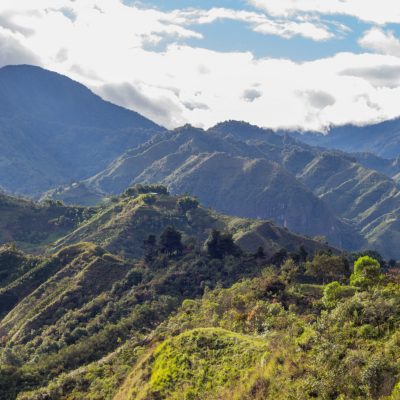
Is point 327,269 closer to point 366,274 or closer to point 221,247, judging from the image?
point 366,274

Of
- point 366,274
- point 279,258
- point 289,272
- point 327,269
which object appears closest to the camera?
point 366,274

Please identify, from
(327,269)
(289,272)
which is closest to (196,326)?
(289,272)

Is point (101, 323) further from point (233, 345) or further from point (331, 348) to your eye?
point (331, 348)

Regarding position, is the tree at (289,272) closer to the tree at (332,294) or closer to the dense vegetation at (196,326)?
the dense vegetation at (196,326)

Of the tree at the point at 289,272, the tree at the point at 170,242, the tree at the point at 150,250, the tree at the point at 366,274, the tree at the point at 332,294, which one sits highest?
the tree at the point at 366,274

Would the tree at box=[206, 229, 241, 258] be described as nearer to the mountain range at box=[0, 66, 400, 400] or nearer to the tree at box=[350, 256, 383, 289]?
the mountain range at box=[0, 66, 400, 400]

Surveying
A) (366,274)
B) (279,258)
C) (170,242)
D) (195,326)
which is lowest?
(170,242)

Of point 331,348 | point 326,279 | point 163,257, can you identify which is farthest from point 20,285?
point 331,348

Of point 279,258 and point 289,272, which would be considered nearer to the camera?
point 289,272

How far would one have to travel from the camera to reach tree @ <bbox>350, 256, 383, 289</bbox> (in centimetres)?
5503

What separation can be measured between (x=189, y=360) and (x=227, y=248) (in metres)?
66.3

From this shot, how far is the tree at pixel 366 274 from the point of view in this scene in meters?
55.0

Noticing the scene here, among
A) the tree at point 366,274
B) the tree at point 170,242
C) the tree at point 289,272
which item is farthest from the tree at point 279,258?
the tree at point 366,274

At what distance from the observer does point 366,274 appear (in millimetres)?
56375
